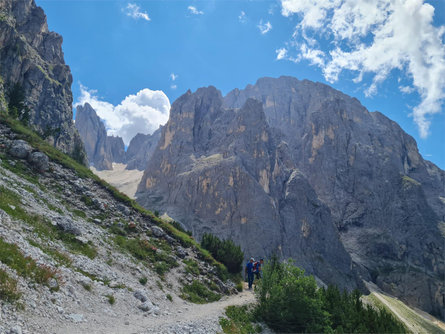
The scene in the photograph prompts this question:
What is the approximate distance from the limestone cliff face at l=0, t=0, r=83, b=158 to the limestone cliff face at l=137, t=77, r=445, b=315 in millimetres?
55255

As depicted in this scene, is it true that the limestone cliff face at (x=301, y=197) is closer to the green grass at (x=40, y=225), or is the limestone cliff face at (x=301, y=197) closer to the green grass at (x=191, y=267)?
the green grass at (x=191, y=267)

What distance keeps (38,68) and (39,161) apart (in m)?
89.8

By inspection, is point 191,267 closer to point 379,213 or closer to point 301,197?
point 301,197

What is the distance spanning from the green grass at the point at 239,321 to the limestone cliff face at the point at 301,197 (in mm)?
97398

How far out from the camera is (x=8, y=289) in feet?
34.4

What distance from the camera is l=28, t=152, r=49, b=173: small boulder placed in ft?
90.5

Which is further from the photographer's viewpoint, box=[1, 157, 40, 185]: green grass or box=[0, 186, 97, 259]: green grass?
box=[1, 157, 40, 185]: green grass

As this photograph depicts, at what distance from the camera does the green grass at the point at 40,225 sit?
1727cm

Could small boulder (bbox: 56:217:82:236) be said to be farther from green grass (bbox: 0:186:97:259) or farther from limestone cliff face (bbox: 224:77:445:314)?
limestone cliff face (bbox: 224:77:445:314)

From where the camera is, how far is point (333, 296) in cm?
2500

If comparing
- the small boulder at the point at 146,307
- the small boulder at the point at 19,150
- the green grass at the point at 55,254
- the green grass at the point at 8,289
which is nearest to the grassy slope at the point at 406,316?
the small boulder at the point at 146,307

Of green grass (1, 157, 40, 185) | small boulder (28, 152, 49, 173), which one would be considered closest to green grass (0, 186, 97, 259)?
green grass (1, 157, 40, 185)

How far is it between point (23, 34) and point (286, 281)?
12158cm

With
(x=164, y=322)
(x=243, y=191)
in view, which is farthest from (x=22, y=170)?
(x=243, y=191)
